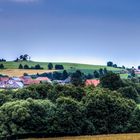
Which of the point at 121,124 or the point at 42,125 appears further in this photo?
the point at 121,124

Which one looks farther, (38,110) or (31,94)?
(31,94)

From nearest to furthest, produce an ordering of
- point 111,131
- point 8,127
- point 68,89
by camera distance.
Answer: point 8,127
point 111,131
point 68,89

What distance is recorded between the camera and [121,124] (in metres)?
95.1

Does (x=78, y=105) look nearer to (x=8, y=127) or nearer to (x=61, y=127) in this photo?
(x=61, y=127)

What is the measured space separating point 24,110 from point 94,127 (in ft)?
40.6

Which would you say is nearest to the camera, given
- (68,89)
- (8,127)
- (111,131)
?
(8,127)

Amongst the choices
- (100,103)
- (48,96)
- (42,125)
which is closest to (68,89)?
(48,96)

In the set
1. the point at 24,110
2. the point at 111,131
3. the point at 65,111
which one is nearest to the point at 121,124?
the point at 111,131

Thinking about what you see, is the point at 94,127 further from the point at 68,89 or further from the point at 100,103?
the point at 68,89

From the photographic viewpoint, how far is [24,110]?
87.7m

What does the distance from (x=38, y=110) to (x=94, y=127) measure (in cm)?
962

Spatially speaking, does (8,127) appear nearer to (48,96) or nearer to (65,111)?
(65,111)

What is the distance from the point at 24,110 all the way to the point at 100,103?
14.8 metres

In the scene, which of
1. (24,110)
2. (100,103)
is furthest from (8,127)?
(100,103)
